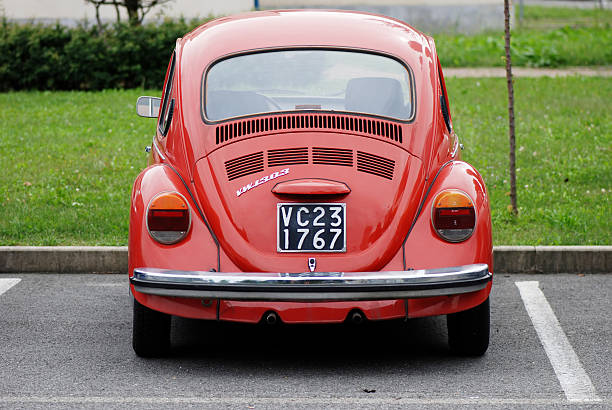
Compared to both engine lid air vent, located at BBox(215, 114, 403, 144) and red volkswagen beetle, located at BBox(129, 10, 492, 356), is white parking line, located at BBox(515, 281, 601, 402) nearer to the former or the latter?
red volkswagen beetle, located at BBox(129, 10, 492, 356)

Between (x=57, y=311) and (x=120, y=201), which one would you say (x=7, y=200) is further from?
(x=57, y=311)

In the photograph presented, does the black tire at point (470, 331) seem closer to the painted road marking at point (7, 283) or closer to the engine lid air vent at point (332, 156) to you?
the engine lid air vent at point (332, 156)

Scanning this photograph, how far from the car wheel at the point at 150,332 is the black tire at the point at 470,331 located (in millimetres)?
1504

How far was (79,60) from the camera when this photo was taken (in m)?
16.2

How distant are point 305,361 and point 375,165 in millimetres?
1105

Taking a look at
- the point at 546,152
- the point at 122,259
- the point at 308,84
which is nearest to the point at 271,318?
the point at 308,84

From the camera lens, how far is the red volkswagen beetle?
4.89 metres

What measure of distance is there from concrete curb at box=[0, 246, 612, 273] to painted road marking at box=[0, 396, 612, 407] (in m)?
2.79

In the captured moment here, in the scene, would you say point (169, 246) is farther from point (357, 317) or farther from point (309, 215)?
point (357, 317)

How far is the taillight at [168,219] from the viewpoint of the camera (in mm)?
5043

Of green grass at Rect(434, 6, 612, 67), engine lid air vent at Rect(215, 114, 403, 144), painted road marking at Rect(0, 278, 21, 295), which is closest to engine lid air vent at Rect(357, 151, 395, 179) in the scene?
engine lid air vent at Rect(215, 114, 403, 144)

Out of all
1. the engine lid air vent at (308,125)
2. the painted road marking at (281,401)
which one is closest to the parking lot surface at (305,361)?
the painted road marking at (281,401)

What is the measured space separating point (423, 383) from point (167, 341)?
4.57 feet

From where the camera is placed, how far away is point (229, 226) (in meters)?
5.04
